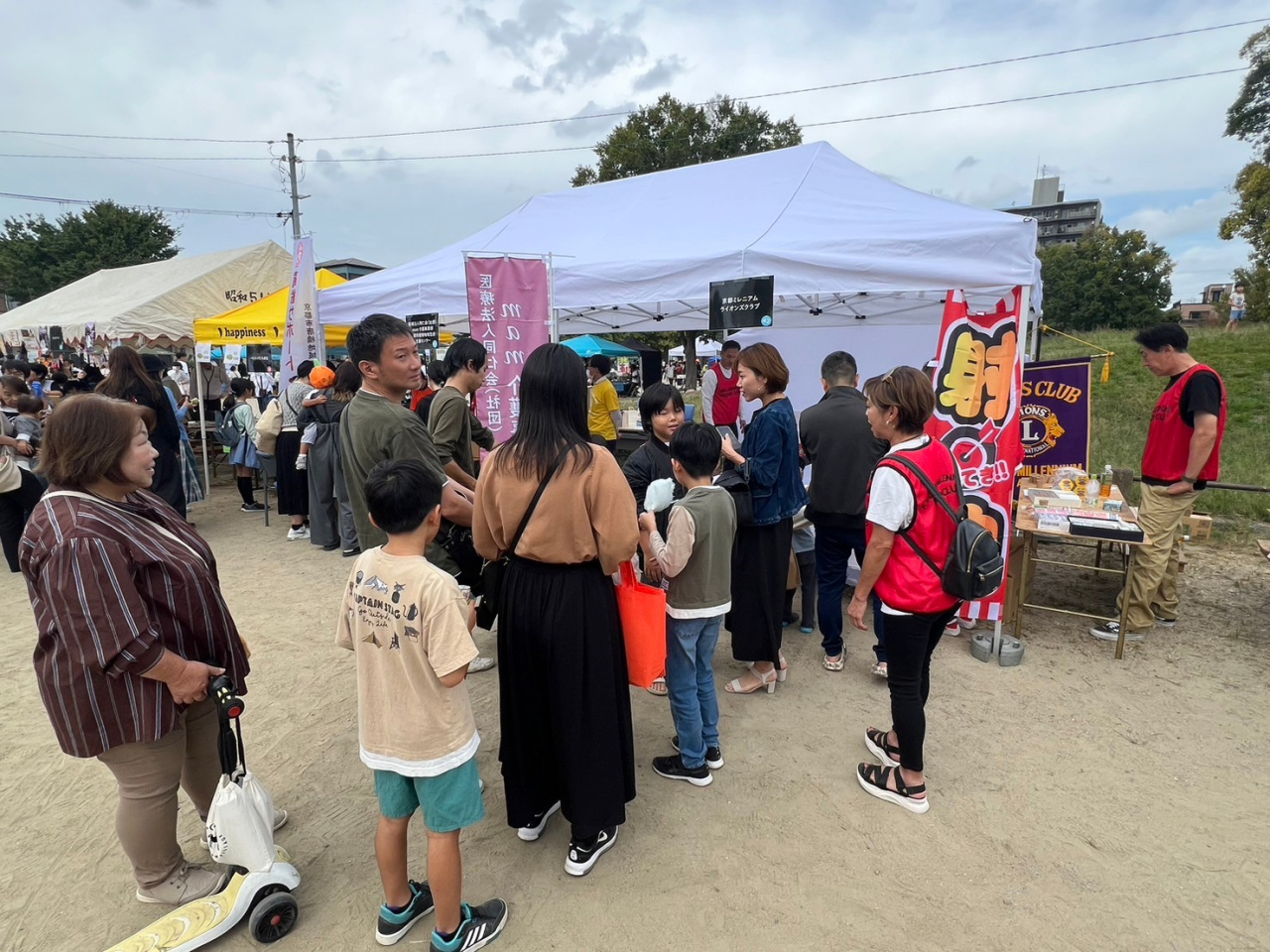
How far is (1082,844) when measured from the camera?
228cm

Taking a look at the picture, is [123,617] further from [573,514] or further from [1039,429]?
[1039,429]

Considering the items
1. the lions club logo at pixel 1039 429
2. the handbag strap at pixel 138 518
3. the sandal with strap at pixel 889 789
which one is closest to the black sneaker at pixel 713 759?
the sandal with strap at pixel 889 789

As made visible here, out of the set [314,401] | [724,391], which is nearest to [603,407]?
[724,391]

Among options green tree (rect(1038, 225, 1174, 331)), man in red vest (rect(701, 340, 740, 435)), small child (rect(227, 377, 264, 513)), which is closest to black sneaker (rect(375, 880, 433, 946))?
man in red vest (rect(701, 340, 740, 435))

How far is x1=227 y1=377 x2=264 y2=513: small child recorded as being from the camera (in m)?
7.27

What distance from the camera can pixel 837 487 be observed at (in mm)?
3498

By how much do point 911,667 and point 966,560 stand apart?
0.47 metres

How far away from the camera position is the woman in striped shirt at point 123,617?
1.54 m

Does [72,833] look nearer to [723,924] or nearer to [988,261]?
[723,924]

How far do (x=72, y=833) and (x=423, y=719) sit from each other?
1.85 m

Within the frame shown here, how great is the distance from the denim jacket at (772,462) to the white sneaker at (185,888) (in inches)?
96.2

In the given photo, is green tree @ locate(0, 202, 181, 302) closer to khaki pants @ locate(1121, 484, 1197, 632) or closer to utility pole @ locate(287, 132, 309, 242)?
utility pole @ locate(287, 132, 309, 242)

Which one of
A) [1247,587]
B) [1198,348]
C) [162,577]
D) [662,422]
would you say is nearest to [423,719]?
[162,577]

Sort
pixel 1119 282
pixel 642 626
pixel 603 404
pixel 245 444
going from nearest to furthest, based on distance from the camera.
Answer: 1. pixel 642 626
2. pixel 603 404
3. pixel 245 444
4. pixel 1119 282
